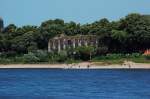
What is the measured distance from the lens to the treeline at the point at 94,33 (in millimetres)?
151875

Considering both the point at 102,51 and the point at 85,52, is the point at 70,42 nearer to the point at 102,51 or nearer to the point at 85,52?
the point at 102,51

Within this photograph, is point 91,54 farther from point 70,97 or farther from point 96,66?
point 70,97

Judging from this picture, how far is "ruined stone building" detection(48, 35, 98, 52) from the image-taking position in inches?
6407

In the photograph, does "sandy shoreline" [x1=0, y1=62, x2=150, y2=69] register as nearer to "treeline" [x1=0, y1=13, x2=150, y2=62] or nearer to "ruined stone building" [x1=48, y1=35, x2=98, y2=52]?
"treeline" [x1=0, y1=13, x2=150, y2=62]

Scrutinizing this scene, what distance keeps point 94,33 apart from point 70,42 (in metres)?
5.57

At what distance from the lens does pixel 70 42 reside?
16588 cm

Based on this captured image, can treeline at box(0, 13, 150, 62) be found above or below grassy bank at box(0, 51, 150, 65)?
above

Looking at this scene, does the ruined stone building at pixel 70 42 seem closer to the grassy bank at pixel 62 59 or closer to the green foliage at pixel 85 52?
the green foliage at pixel 85 52

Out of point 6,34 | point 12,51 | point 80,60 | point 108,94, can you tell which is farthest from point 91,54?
point 108,94

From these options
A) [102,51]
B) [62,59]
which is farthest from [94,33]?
[62,59]

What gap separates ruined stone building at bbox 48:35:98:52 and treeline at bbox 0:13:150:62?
5.43ft

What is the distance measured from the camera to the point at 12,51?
171 metres

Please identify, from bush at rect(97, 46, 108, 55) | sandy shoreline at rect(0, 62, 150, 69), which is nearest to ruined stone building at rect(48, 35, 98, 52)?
bush at rect(97, 46, 108, 55)

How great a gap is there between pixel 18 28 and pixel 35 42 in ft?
60.1
